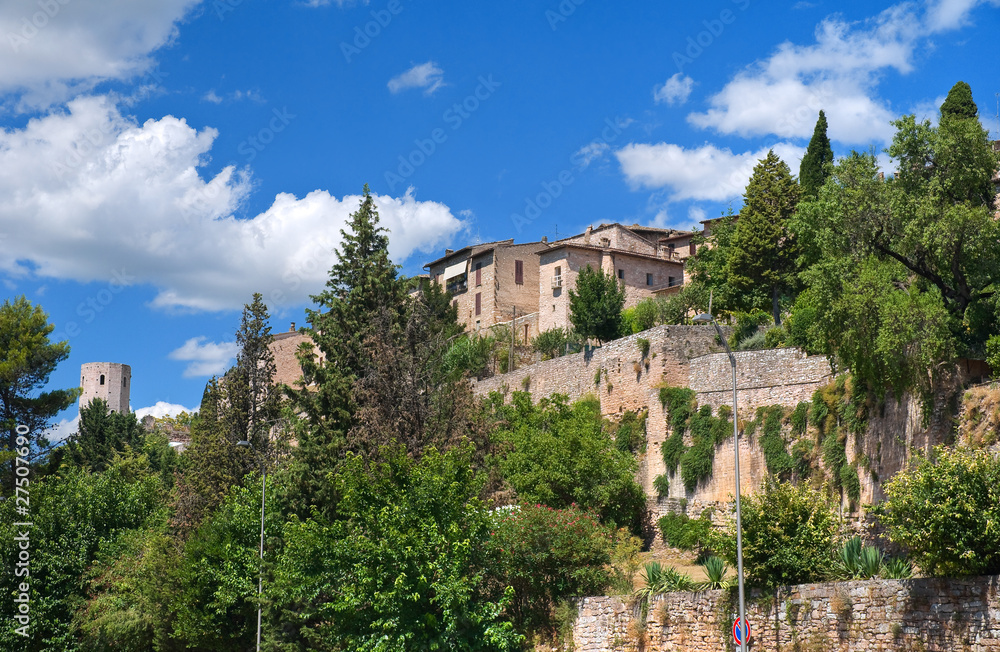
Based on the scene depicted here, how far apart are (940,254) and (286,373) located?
239ft

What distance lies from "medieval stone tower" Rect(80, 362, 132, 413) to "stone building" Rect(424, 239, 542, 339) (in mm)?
60948

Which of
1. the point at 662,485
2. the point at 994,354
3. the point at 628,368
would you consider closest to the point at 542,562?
the point at 662,485

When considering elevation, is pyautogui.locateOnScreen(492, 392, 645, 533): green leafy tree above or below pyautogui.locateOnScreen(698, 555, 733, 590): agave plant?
above

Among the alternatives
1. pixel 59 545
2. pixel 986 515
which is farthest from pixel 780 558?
pixel 59 545

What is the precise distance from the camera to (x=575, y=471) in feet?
130

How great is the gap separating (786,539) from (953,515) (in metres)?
4.67

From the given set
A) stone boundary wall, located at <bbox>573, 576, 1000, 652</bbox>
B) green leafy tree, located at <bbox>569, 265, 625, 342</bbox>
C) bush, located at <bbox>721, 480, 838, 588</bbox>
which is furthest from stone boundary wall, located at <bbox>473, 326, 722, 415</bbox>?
bush, located at <bbox>721, 480, 838, 588</bbox>

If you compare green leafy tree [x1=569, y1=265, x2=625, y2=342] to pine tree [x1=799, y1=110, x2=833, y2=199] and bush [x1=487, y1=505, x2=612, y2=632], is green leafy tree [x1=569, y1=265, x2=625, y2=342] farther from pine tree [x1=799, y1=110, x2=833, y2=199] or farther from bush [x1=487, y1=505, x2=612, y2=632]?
bush [x1=487, y1=505, x2=612, y2=632]

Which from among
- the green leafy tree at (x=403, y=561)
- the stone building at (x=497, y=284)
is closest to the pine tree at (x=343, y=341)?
the green leafy tree at (x=403, y=561)

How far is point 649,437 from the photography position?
4247 centimetres

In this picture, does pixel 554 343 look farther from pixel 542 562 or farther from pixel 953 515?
pixel 953 515

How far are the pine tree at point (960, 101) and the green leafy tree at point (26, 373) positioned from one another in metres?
45.6

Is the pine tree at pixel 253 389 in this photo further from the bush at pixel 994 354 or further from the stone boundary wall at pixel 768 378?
the bush at pixel 994 354

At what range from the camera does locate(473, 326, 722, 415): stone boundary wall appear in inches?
1727
